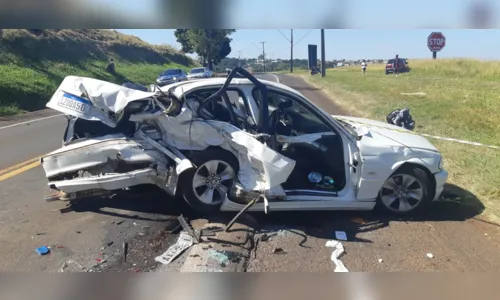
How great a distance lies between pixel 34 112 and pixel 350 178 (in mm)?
14764

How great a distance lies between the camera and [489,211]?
18.7 ft

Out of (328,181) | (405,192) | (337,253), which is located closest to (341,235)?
(337,253)

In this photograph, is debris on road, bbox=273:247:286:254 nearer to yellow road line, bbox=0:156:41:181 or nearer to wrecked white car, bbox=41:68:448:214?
wrecked white car, bbox=41:68:448:214

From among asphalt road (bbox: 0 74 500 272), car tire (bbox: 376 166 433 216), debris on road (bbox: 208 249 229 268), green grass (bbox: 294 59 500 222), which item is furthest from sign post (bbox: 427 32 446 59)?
car tire (bbox: 376 166 433 216)

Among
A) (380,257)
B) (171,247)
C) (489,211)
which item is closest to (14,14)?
(171,247)

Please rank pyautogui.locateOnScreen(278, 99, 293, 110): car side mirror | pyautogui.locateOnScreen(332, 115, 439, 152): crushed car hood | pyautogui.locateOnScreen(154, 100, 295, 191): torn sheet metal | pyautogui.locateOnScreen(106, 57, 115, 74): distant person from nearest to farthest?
pyautogui.locateOnScreen(106, 57, 115, 74): distant person → pyautogui.locateOnScreen(154, 100, 295, 191): torn sheet metal → pyautogui.locateOnScreen(332, 115, 439, 152): crushed car hood → pyautogui.locateOnScreen(278, 99, 293, 110): car side mirror

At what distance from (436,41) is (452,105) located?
14.7 metres

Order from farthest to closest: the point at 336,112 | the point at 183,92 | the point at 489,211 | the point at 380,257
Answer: the point at 336,112
the point at 489,211
the point at 183,92
the point at 380,257

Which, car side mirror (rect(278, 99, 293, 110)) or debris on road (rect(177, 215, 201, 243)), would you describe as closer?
debris on road (rect(177, 215, 201, 243))

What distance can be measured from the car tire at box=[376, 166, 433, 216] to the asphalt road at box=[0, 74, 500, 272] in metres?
0.17

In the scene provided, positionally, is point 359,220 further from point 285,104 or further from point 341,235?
point 285,104

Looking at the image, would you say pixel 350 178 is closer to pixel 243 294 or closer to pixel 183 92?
pixel 183 92

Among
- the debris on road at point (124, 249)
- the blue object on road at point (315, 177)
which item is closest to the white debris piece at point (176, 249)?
the debris on road at point (124, 249)

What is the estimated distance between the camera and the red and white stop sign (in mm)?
1888
